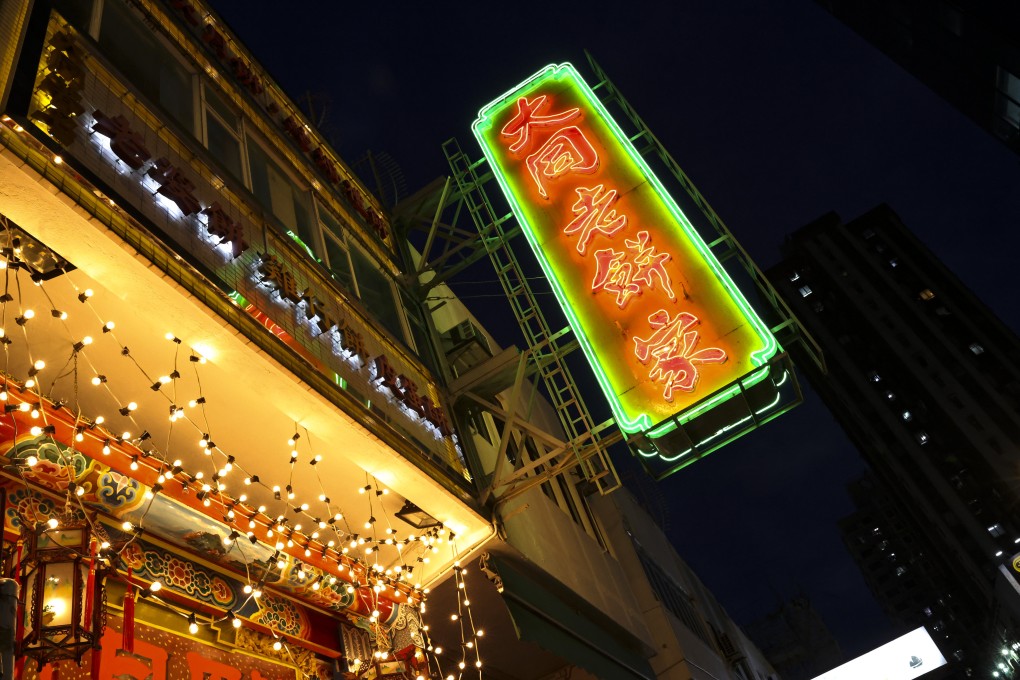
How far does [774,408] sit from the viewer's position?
334 inches

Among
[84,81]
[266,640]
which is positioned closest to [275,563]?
[266,640]

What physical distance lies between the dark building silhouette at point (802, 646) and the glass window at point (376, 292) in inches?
2889

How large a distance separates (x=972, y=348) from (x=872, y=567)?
5177 cm

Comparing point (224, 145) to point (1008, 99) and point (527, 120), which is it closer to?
point (527, 120)

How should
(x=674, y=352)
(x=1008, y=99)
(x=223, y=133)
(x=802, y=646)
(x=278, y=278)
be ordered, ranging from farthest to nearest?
(x=802, y=646), (x=1008, y=99), (x=674, y=352), (x=223, y=133), (x=278, y=278)

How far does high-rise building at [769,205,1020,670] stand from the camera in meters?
65.1

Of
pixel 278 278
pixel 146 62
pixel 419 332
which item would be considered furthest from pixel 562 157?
pixel 146 62

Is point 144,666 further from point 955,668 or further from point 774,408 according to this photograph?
point 955,668

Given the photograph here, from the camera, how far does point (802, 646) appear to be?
7581 cm

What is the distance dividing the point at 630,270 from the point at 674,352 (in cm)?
142

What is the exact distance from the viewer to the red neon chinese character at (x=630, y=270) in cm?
944

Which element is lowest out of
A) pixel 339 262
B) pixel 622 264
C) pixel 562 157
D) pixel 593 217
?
pixel 622 264

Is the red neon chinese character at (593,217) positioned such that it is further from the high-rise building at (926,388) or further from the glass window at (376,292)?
the high-rise building at (926,388)

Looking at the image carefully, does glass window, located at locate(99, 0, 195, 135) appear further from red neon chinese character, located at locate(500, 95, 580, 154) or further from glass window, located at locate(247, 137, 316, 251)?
red neon chinese character, located at locate(500, 95, 580, 154)
